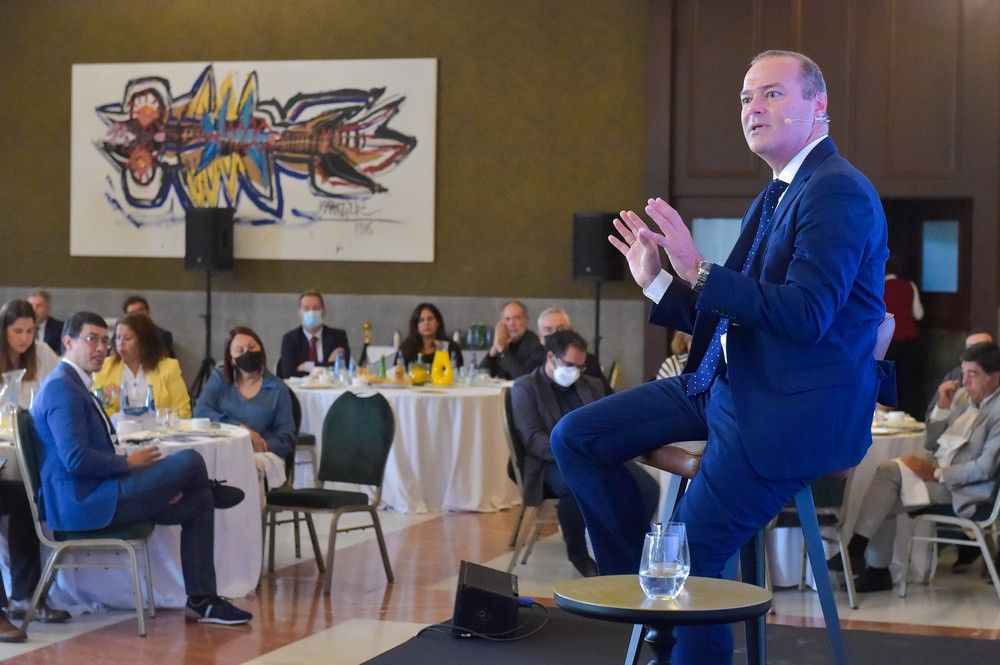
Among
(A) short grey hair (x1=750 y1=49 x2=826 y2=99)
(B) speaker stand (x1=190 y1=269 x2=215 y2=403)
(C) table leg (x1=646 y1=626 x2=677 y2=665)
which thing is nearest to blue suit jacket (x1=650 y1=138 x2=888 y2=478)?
(A) short grey hair (x1=750 y1=49 x2=826 y2=99)

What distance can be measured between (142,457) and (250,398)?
1.58 m

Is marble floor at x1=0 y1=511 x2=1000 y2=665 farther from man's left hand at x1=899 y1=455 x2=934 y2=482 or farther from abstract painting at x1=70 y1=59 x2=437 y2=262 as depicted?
abstract painting at x1=70 y1=59 x2=437 y2=262

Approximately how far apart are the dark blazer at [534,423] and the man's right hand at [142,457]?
6.61 ft

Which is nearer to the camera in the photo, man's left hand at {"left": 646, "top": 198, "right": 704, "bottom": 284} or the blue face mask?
man's left hand at {"left": 646, "top": 198, "right": 704, "bottom": 284}

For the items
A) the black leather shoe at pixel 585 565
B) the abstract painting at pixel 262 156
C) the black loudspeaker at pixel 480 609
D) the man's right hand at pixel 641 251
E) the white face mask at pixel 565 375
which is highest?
the abstract painting at pixel 262 156

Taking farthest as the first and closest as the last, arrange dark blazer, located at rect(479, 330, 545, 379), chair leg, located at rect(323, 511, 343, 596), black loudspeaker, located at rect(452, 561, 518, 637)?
dark blazer, located at rect(479, 330, 545, 379), chair leg, located at rect(323, 511, 343, 596), black loudspeaker, located at rect(452, 561, 518, 637)

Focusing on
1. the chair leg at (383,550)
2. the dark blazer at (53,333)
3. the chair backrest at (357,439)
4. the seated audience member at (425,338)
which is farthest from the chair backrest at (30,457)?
the dark blazer at (53,333)

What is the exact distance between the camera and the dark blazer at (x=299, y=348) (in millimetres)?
11000

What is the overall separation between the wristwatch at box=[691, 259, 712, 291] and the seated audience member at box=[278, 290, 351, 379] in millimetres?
8047

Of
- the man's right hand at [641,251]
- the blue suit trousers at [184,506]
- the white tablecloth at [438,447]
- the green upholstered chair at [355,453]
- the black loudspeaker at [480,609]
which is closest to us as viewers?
the man's right hand at [641,251]

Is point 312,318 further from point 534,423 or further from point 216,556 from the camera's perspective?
point 216,556

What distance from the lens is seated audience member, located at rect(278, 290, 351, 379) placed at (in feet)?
36.1

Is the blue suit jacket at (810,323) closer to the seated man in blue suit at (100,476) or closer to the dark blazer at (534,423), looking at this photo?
the seated man in blue suit at (100,476)

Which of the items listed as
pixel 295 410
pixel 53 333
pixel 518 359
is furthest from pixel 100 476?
pixel 53 333
